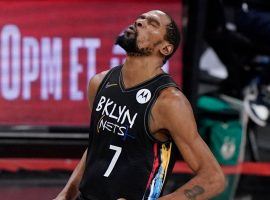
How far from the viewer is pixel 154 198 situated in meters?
3.19

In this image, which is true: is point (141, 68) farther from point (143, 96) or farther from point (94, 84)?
point (94, 84)

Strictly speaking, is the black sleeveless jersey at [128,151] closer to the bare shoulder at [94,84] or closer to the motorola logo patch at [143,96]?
the motorola logo patch at [143,96]

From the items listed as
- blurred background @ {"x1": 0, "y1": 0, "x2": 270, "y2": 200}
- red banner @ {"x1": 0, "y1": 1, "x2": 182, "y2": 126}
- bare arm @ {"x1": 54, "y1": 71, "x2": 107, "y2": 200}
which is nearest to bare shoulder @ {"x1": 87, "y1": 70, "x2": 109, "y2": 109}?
bare arm @ {"x1": 54, "y1": 71, "x2": 107, "y2": 200}

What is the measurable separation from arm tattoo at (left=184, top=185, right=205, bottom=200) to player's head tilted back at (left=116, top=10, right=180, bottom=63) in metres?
0.55

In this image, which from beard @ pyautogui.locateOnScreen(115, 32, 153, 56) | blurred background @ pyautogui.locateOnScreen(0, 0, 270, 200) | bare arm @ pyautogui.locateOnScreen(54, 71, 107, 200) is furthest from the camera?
blurred background @ pyautogui.locateOnScreen(0, 0, 270, 200)

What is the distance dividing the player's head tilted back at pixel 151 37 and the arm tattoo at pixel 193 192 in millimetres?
552

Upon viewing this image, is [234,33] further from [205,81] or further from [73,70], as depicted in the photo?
[73,70]

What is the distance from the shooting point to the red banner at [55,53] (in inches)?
248

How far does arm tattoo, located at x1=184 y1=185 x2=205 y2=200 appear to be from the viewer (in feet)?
9.96

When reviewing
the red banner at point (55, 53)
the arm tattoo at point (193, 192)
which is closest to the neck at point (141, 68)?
the arm tattoo at point (193, 192)

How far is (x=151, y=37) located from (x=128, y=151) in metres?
0.46

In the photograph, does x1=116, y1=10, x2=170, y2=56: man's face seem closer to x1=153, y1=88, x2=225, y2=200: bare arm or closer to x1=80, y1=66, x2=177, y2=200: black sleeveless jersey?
x1=80, y1=66, x2=177, y2=200: black sleeveless jersey

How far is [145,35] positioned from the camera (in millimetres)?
3166

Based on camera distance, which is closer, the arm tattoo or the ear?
the arm tattoo
